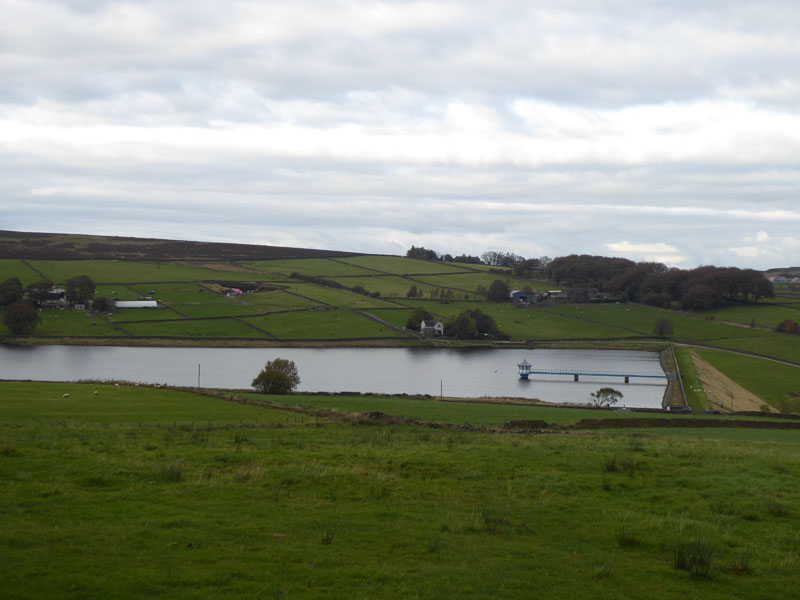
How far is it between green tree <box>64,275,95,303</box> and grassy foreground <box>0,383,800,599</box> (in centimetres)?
10200

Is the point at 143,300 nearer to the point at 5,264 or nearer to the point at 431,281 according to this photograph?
the point at 5,264

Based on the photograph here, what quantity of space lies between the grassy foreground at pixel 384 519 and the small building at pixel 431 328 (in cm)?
9159

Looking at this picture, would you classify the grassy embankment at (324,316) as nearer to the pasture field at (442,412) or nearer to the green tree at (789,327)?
the green tree at (789,327)

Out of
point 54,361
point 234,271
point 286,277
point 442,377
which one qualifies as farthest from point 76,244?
point 442,377

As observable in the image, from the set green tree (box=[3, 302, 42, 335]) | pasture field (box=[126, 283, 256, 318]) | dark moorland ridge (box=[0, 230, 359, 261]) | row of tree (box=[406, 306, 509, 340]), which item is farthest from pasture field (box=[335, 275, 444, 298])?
green tree (box=[3, 302, 42, 335])

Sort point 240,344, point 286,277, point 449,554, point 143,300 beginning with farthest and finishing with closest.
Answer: point 286,277, point 143,300, point 240,344, point 449,554

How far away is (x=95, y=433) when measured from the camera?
19.7 metres

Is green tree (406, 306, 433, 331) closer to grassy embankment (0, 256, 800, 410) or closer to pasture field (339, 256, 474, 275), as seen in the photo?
grassy embankment (0, 256, 800, 410)

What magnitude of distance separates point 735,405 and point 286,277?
104826mm

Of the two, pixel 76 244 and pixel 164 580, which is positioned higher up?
pixel 76 244

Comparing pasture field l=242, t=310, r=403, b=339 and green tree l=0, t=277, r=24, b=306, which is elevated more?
green tree l=0, t=277, r=24, b=306

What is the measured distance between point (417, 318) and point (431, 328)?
115 inches

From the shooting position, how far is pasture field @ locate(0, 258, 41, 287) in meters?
120

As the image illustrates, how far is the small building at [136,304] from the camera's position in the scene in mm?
111938
